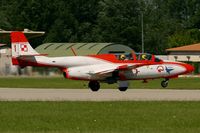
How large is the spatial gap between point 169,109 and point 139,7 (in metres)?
97.9

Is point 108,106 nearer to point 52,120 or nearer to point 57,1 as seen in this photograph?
point 52,120

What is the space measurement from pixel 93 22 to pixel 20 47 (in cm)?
8124

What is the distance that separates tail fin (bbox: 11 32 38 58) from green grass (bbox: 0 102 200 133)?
18.0 m

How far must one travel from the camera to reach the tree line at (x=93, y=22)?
4560 inches

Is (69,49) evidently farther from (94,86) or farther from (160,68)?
(94,86)

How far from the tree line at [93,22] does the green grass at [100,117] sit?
8900 centimetres

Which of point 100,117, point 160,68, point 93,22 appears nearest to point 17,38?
point 160,68

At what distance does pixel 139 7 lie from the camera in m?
120

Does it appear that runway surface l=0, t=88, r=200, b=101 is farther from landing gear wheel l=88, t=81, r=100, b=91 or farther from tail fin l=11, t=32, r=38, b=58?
tail fin l=11, t=32, r=38, b=58

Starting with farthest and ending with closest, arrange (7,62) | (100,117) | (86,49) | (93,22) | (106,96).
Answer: (93,22), (86,49), (7,62), (106,96), (100,117)

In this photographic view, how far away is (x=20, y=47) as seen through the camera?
44562 millimetres

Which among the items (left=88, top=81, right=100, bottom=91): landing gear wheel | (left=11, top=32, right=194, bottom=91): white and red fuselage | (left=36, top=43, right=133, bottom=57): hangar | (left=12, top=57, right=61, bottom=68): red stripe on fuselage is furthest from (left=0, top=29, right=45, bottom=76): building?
(left=88, top=81, right=100, bottom=91): landing gear wheel

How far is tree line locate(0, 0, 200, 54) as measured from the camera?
4560 inches

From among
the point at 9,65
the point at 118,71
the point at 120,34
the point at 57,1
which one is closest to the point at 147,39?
the point at 120,34
